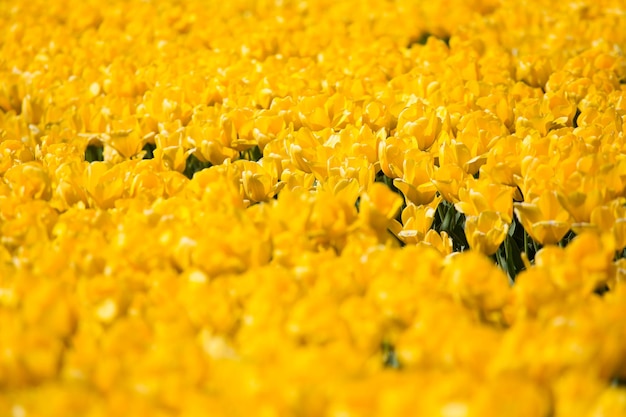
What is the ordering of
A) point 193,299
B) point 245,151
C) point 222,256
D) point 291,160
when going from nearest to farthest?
point 193,299 < point 222,256 < point 291,160 < point 245,151

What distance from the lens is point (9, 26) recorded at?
5230mm

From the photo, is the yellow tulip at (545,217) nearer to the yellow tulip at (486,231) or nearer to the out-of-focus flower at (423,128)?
the yellow tulip at (486,231)

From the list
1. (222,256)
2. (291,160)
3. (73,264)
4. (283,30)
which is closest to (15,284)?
(73,264)

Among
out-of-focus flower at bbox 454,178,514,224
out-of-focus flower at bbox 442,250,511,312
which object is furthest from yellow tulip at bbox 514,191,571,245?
out-of-focus flower at bbox 442,250,511,312

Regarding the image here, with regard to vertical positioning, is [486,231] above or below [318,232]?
below

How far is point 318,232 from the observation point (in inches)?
81.6

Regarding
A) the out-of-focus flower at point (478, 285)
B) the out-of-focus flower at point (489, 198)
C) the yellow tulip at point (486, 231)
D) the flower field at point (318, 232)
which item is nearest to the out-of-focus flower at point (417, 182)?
the flower field at point (318, 232)

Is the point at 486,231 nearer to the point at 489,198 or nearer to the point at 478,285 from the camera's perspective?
the point at 489,198

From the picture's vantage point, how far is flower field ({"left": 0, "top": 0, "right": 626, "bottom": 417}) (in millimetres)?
1442

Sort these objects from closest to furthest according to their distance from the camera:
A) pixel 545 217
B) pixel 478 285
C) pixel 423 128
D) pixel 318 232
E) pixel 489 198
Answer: pixel 478 285 < pixel 318 232 < pixel 545 217 < pixel 489 198 < pixel 423 128

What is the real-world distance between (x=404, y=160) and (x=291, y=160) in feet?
1.33

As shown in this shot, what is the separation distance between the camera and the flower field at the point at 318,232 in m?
1.44

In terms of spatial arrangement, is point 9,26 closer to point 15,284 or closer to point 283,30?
point 283,30

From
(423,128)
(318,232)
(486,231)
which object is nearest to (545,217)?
(486,231)
